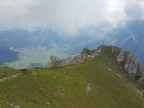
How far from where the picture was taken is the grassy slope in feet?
236

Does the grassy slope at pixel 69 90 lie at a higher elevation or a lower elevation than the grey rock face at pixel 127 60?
lower

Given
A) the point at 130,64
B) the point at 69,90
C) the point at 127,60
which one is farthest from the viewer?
the point at 130,64

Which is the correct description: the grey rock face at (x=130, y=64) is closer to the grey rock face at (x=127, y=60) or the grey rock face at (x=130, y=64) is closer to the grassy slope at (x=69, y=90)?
the grey rock face at (x=127, y=60)

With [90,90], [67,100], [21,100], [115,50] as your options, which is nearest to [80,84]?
[90,90]

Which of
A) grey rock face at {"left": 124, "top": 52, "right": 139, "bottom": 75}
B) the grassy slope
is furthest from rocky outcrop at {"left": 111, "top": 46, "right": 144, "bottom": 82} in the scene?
the grassy slope

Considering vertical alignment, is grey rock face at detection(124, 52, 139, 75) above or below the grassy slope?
above

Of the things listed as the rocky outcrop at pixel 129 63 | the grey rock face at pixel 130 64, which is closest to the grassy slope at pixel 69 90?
the rocky outcrop at pixel 129 63

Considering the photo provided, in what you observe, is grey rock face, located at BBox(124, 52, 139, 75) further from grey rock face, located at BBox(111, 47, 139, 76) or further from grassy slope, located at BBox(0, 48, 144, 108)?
grassy slope, located at BBox(0, 48, 144, 108)

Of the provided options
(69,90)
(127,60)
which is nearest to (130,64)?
(127,60)

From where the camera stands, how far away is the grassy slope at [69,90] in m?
72.1

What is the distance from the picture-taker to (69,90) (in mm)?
87125

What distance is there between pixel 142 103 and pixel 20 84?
44130 mm

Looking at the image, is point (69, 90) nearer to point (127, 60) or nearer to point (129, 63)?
point (127, 60)

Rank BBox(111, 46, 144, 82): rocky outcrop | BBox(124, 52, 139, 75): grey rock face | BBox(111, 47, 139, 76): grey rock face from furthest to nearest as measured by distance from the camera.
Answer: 1. BBox(124, 52, 139, 75): grey rock face
2. BBox(111, 47, 139, 76): grey rock face
3. BBox(111, 46, 144, 82): rocky outcrop
